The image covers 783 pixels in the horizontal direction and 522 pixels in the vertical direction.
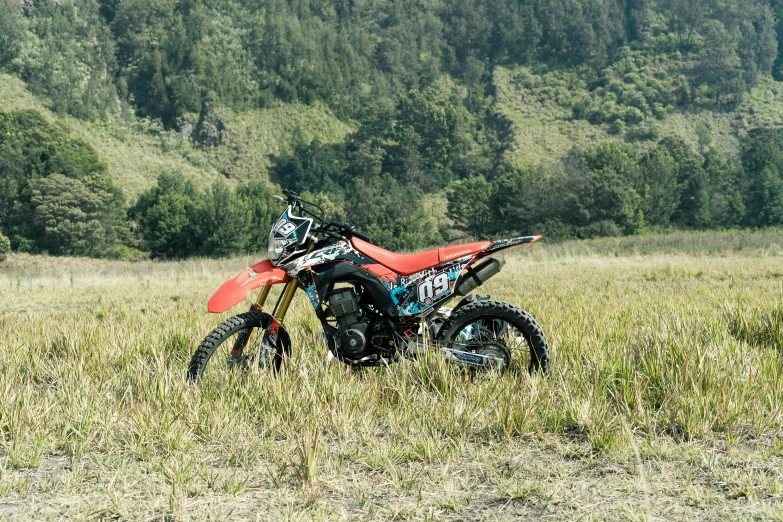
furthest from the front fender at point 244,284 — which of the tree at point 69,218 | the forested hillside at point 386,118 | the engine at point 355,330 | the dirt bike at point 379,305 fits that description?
the tree at point 69,218

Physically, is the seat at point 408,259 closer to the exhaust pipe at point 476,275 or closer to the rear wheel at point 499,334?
the exhaust pipe at point 476,275

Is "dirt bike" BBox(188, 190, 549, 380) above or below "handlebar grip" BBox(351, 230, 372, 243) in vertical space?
below

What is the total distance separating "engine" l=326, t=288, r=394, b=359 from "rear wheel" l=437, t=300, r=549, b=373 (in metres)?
0.38

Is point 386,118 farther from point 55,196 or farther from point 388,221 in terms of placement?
point 55,196

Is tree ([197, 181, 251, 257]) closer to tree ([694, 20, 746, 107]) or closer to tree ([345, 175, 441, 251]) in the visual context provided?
tree ([345, 175, 441, 251])

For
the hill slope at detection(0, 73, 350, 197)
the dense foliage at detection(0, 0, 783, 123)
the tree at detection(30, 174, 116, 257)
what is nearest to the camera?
the tree at detection(30, 174, 116, 257)

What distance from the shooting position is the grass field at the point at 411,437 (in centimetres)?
302

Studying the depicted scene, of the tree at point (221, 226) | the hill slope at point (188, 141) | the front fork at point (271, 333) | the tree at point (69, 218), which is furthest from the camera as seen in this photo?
the hill slope at point (188, 141)

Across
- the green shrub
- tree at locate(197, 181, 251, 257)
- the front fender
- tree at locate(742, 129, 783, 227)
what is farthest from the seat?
tree at locate(742, 129, 783, 227)

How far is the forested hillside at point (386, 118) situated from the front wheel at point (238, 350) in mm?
72814

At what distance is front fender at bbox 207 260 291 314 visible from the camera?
4715mm

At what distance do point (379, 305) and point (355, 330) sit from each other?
24 centimetres

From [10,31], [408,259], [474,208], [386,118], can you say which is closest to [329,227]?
[408,259]

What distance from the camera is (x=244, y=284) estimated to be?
15.8 ft
